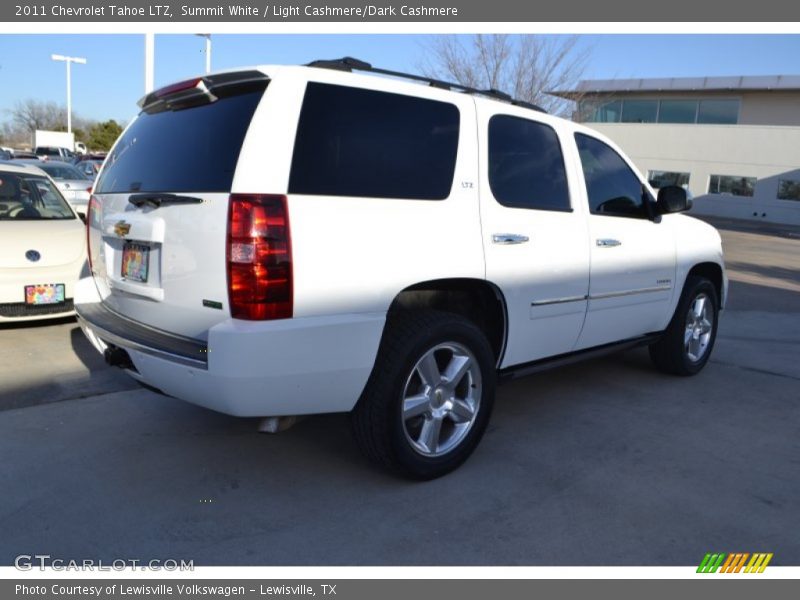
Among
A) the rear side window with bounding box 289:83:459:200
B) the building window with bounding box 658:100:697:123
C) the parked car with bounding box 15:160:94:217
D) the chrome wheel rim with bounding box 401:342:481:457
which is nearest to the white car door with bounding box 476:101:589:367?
the rear side window with bounding box 289:83:459:200

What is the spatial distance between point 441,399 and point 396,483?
49 cm

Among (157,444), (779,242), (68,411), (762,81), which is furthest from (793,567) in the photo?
(762,81)

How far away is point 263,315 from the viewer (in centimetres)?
287

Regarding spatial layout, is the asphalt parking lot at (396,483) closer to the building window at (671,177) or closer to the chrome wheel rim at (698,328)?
the chrome wheel rim at (698,328)

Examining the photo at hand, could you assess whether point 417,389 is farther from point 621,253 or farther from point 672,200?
point 672,200

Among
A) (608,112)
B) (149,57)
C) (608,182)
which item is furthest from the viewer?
(608,112)

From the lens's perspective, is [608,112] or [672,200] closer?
[672,200]

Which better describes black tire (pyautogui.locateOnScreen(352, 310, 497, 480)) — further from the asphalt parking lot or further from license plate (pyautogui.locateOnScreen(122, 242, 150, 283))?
license plate (pyautogui.locateOnScreen(122, 242, 150, 283))

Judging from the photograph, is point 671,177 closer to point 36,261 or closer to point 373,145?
point 36,261

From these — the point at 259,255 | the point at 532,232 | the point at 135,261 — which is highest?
the point at 532,232

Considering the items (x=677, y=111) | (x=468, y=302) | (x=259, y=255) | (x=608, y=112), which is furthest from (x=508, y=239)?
(x=608, y=112)

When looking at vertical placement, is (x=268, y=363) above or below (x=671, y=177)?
below

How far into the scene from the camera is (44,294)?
6.04m

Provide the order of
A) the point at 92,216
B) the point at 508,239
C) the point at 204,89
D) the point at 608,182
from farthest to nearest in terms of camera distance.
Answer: the point at 608,182 → the point at 92,216 → the point at 508,239 → the point at 204,89
